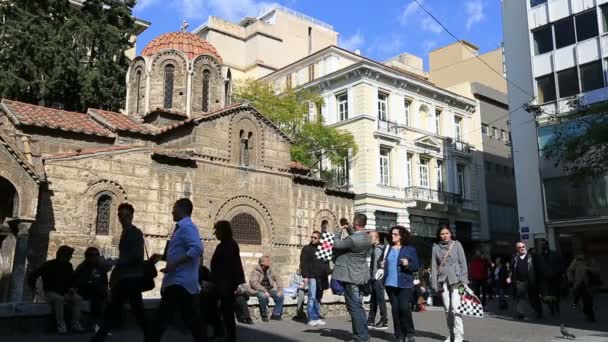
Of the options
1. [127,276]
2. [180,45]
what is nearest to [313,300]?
[127,276]

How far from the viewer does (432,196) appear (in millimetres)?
35250

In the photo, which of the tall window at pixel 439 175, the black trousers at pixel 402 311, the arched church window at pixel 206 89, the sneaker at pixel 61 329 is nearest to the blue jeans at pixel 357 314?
the black trousers at pixel 402 311

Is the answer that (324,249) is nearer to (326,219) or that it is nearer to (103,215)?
(103,215)

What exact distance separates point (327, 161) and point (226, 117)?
1399 cm

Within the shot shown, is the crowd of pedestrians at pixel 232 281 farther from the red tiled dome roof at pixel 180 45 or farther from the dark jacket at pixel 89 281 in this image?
the red tiled dome roof at pixel 180 45

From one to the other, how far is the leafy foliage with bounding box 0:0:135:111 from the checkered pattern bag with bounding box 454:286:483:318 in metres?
22.0

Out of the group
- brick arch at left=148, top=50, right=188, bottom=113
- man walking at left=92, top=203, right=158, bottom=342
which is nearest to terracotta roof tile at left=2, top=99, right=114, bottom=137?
brick arch at left=148, top=50, right=188, bottom=113

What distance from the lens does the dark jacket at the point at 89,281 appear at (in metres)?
10.1

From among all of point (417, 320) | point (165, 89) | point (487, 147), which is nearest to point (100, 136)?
point (165, 89)

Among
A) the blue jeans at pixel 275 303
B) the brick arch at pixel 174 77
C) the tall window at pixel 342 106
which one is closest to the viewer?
the blue jeans at pixel 275 303

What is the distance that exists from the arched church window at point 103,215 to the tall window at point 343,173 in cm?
1801

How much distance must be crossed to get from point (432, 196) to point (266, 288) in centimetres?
2504

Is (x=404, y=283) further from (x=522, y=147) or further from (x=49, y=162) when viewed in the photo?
(x=522, y=147)

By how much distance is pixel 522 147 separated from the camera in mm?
28516
